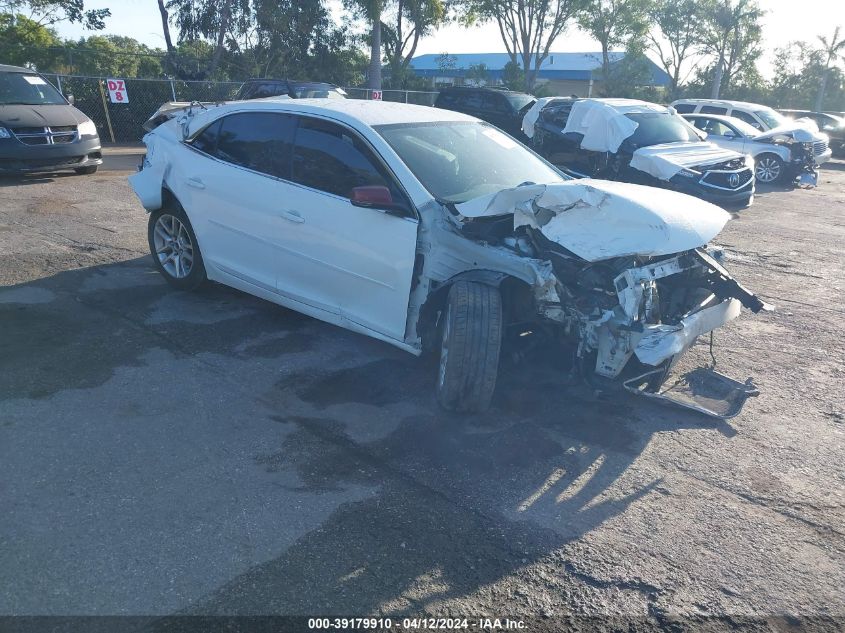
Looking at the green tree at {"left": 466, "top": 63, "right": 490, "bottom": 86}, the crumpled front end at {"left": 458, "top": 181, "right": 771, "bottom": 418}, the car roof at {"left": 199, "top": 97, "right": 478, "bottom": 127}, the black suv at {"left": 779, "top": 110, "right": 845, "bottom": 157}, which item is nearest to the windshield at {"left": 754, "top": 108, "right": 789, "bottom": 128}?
the black suv at {"left": 779, "top": 110, "right": 845, "bottom": 157}

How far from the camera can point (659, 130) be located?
12602mm

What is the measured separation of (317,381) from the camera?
15.4ft

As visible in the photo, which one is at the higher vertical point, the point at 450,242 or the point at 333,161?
the point at 333,161

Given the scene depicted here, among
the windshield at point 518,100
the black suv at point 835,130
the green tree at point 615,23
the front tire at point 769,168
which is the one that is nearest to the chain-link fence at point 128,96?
the windshield at point 518,100

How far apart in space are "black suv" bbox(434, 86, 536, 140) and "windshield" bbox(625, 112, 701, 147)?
4.12m

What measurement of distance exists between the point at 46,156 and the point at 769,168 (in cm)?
1535

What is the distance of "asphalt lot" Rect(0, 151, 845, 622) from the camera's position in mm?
2824

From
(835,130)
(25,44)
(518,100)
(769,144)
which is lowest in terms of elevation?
(835,130)

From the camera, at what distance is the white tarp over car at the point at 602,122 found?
476 inches

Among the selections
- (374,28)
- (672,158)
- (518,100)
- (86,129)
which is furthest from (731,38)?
(86,129)

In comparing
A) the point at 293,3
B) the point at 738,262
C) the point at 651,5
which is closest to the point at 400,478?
the point at 738,262

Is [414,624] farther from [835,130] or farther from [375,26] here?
[835,130]

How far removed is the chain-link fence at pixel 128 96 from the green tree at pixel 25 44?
4.33m

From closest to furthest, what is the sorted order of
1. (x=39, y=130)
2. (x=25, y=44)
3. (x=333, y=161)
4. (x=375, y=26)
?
(x=333, y=161) < (x=39, y=130) < (x=25, y=44) < (x=375, y=26)
